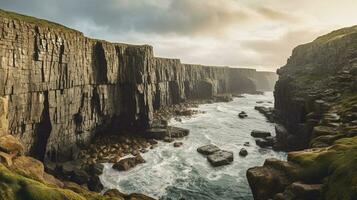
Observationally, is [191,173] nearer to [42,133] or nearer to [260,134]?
[42,133]

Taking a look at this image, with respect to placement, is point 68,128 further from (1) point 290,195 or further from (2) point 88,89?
(1) point 290,195

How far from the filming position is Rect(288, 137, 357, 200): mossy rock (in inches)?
593

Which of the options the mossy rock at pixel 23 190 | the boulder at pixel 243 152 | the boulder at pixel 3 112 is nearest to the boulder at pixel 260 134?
the boulder at pixel 243 152

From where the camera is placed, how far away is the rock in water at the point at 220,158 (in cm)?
4478

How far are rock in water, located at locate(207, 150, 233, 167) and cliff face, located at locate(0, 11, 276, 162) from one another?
19573 mm

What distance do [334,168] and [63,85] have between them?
38.5 meters

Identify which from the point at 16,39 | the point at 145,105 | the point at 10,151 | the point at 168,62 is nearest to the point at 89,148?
the point at 145,105

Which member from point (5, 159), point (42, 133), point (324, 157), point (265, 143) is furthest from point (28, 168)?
point (265, 143)

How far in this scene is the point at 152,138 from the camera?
5888 cm

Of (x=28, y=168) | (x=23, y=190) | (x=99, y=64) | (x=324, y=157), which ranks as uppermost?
(x=99, y=64)

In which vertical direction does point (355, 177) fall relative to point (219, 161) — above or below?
above

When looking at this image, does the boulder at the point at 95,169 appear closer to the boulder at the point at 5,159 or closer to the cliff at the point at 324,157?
the boulder at the point at 5,159

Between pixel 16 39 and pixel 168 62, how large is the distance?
73328 millimetres

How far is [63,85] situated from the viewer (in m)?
45.1
